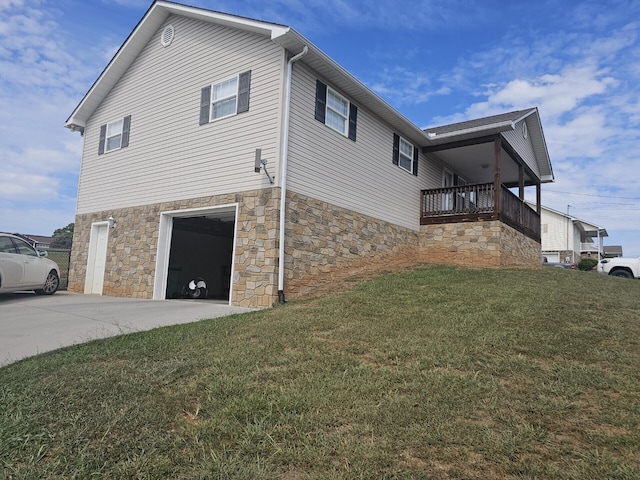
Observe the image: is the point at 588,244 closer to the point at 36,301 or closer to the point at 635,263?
the point at 635,263

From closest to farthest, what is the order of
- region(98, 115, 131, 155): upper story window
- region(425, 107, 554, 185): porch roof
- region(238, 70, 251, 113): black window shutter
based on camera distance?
region(238, 70, 251, 113): black window shutter
region(98, 115, 131, 155): upper story window
region(425, 107, 554, 185): porch roof

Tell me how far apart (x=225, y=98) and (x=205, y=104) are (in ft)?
2.34

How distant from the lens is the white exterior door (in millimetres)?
13188

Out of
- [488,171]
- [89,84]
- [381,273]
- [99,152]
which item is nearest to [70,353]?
[381,273]

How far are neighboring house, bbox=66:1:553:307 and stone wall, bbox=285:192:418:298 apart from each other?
4 centimetres

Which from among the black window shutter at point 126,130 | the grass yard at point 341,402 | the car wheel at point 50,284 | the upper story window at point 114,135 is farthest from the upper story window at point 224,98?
the grass yard at point 341,402

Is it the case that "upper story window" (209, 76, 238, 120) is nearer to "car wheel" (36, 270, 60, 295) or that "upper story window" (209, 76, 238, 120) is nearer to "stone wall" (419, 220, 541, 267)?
"car wheel" (36, 270, 60, 295)

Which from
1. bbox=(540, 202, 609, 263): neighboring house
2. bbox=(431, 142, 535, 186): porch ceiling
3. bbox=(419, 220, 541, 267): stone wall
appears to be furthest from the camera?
bbox=(540, 202, 609, 263): neighboring house

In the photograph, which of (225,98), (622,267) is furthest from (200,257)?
(622,267)

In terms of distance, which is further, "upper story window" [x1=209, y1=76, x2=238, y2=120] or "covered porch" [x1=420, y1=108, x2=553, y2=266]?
"covered porch" [x1=420, y1=108, x2=553, y2=266]

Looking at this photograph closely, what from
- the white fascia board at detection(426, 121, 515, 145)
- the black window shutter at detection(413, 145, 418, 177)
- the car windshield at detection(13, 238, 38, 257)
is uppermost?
the white fascia board at detection(426, 121, 515, 145)

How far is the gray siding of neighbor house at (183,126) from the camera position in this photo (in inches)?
378

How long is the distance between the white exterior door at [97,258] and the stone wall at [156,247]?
0.25m

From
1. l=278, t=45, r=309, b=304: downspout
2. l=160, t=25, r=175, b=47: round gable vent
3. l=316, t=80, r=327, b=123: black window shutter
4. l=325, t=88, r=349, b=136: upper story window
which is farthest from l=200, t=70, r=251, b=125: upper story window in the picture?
l=160, t=25, r=175, b=47: round gable vent
